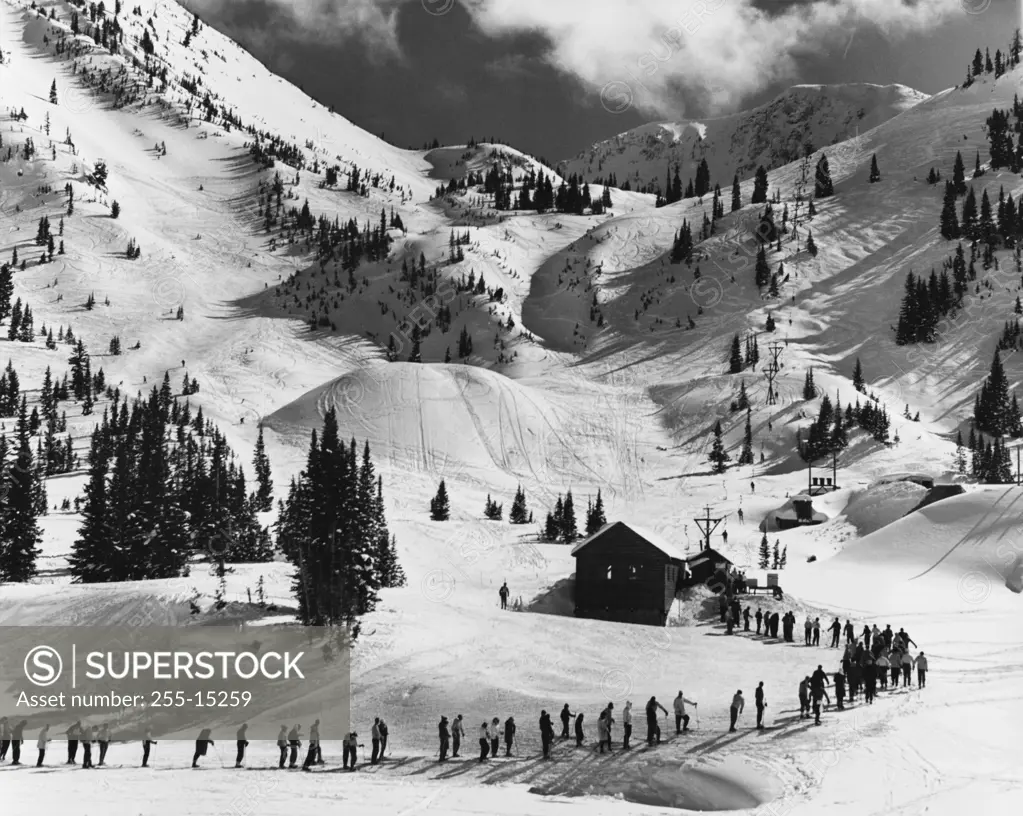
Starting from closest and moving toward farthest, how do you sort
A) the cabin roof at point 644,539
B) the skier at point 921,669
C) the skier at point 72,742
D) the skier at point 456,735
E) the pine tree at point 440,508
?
the skier at point 72,742, the skier at point 456,735, the skier at point 921,669, the cabin roof at point 644,539, the pine tree at point 440,508

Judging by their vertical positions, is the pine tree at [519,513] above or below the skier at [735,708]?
above

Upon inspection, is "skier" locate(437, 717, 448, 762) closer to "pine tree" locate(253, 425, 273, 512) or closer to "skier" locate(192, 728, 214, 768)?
"skier" locate(192, 728, 214, 768)

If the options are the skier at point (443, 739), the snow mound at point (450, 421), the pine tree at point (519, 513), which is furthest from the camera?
the snow mound at point (450, 421)

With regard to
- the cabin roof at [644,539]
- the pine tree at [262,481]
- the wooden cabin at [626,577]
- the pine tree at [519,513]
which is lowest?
the wooden cabin at [626,577]

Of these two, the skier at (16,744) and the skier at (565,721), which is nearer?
the skier at (16,744)

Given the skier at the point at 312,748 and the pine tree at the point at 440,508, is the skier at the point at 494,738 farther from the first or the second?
the pine tree at the point at 440,508

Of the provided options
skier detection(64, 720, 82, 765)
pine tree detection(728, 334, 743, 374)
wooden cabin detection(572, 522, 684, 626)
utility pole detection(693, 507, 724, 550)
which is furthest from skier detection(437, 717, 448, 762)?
pine tree detection(728, 334, 743, 374)

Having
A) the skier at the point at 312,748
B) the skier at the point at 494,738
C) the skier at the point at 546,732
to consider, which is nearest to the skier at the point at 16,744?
the skier at the point at 312,748
